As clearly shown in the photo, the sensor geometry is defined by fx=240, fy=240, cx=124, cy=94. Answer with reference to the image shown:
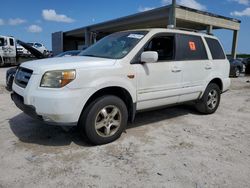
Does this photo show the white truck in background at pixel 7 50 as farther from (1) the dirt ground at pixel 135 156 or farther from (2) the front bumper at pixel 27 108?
(2) the front bumper at pixel 27 108

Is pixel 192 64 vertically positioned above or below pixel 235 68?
above

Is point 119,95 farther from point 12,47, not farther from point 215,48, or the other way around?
point 12,47

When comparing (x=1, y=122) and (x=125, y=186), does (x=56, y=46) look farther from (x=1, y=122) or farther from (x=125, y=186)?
(x=125, y=186)

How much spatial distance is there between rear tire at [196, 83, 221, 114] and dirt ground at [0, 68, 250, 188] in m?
0.62

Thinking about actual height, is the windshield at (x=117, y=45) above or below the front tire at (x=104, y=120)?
above

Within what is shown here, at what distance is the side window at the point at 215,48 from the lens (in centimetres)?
549

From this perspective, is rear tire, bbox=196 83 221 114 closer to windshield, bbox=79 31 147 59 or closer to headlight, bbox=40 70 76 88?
windshield, bbox=79 31 147 59

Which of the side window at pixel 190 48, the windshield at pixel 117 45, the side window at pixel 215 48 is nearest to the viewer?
the windshield at pixel 117 45

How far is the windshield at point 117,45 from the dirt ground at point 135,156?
4.72 ft

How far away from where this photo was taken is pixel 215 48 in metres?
5.64

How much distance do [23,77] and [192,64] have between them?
10.5ft

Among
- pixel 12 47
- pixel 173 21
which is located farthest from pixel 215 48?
pixel 12 47

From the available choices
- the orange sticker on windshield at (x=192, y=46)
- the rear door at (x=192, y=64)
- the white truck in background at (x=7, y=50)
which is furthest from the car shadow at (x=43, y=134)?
the white truck in background at (x=7, y=50)

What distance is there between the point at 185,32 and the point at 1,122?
13.7ft
